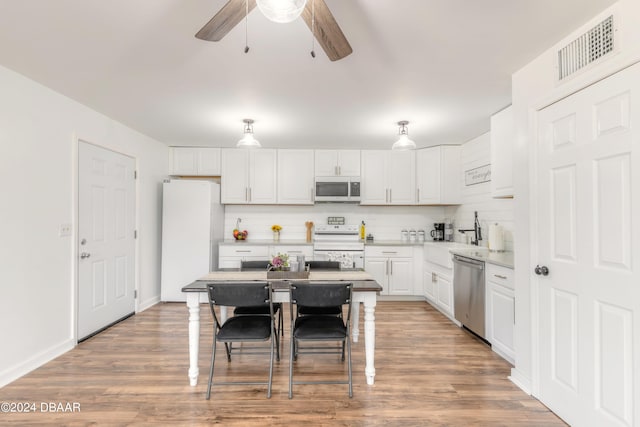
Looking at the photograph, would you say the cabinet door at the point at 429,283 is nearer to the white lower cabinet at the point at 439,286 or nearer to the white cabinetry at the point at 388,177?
the white lower cabinet at the point at 439,286

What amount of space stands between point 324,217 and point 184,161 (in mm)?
2388

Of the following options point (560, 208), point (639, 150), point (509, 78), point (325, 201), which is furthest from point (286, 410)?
point (325, 201)

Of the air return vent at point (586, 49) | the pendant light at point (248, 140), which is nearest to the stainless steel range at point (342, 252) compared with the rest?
the pendant light at point (248, 140)

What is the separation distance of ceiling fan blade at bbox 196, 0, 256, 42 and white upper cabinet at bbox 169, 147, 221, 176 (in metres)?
3.67

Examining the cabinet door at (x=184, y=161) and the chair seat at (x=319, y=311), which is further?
the cabinet door at (x=184, y=161)

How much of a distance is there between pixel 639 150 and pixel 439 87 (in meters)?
1.51

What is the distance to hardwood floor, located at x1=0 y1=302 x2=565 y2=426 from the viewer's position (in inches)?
79.7

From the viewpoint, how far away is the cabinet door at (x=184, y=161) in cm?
501

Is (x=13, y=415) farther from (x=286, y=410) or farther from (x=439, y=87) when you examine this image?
(x=439, y=87)

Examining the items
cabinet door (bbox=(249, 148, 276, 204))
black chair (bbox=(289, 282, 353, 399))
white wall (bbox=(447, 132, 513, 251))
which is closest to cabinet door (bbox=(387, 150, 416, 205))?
white wall (bbox=(447, 132, 513, 251))

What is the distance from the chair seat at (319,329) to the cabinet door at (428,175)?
2.99 m

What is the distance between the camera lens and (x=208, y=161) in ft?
16.6

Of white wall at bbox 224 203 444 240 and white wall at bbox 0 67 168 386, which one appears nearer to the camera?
white wall at bbox 0 67 168 386

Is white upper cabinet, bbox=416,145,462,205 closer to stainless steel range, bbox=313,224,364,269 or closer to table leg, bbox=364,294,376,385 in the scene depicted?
stainless steel range, bbox=313,224,364,269
